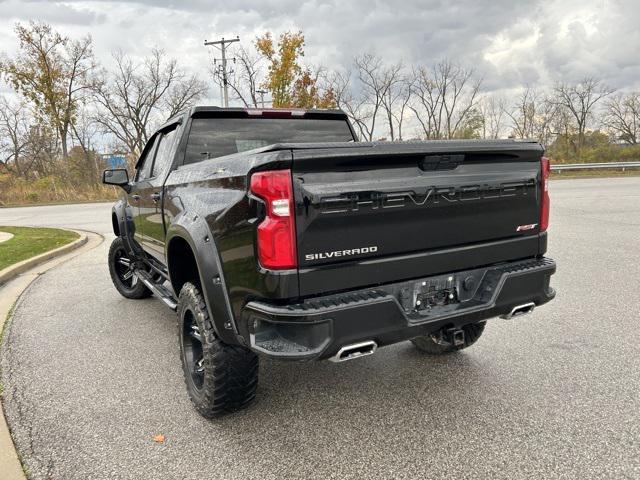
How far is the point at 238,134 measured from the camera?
3881 mm

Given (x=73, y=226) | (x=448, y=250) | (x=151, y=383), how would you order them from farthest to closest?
(x=73, y=226) < (x=151, y=383) < (x=448, y=250)

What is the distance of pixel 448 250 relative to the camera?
264 centimetres

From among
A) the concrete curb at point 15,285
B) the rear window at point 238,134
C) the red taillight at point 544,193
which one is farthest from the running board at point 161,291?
the red taillight at point 544,193

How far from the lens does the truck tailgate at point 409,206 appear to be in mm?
2230

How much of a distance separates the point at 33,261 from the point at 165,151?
5.35 meters

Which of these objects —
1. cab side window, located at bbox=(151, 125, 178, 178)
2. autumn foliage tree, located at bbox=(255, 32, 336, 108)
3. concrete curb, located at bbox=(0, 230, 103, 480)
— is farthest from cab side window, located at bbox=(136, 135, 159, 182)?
autumn foliage tree, located at bbox=(255, 32, 336, 108)

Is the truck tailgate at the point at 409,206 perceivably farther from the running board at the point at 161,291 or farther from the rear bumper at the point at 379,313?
the running board at the point at 161,291

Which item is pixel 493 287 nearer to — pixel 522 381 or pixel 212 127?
pixel 522 381

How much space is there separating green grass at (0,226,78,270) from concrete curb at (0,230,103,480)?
0.67ft

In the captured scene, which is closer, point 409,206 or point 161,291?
point 409,206

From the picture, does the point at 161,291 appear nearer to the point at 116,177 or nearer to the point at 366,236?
the point at 116,177

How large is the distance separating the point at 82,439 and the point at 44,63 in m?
38.6

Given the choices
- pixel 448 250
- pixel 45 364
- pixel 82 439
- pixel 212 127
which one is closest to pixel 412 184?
pixel 448 250

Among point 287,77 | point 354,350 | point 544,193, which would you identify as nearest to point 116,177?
point 354,350
